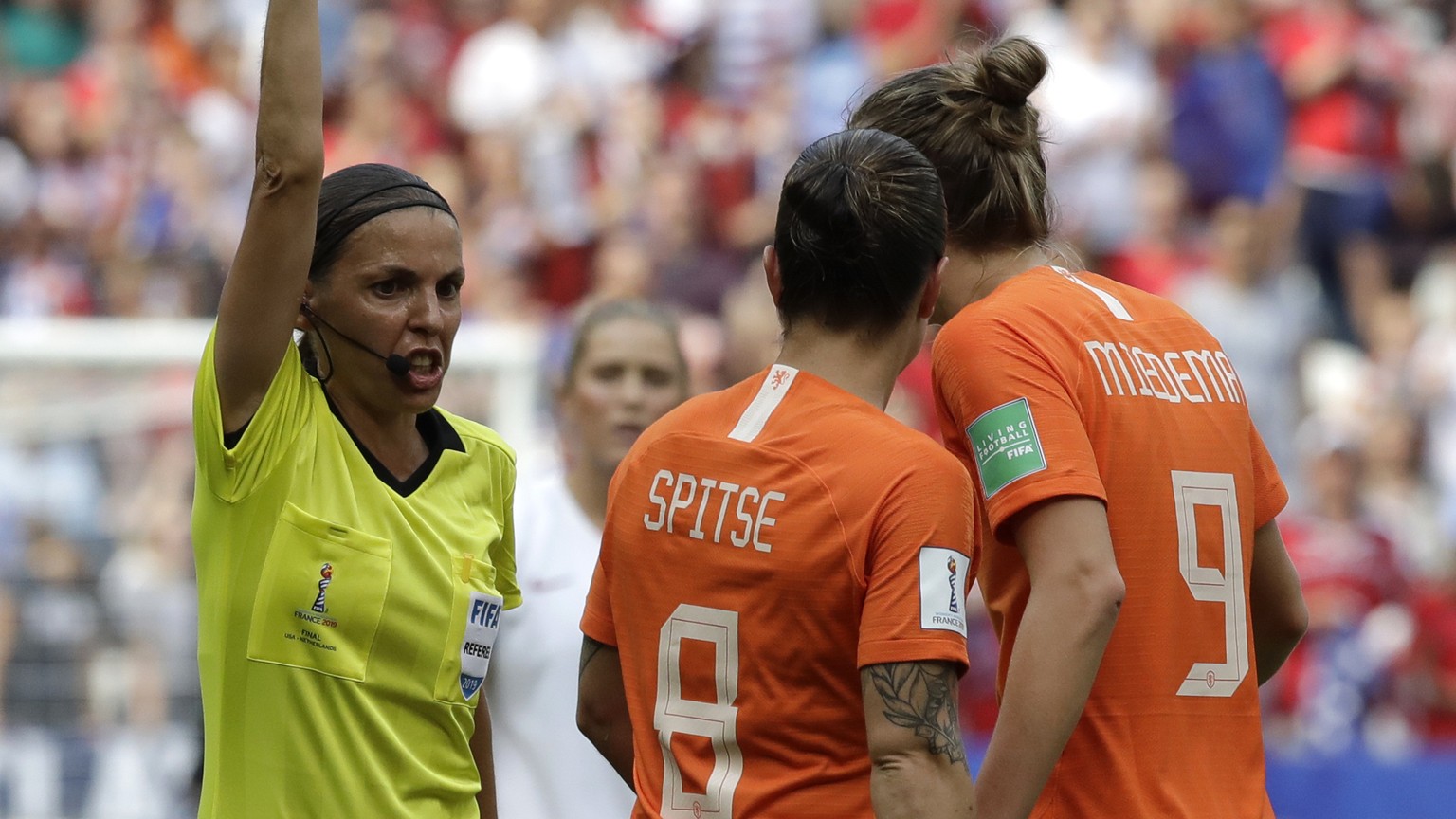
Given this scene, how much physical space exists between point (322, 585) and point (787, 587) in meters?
0.76

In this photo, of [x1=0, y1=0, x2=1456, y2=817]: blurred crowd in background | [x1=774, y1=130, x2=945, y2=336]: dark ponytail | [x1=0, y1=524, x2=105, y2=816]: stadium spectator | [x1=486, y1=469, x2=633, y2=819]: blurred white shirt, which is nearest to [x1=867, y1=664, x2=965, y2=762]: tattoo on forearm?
[x1=774, y1=130, x2=945, y2=336]: dark ponytail

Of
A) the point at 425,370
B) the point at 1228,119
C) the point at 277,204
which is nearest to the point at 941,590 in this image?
the point at 425,370

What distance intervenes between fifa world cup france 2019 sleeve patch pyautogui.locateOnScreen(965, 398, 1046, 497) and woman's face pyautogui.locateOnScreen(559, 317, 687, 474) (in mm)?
1736

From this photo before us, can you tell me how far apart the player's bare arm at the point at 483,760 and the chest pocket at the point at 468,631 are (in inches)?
5.8

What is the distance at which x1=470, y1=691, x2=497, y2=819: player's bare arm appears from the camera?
10.3ft

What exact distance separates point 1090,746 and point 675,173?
8.26m

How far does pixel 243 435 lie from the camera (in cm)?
263

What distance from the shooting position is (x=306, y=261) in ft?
8.58

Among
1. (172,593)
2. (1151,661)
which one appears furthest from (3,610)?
(1151,661)

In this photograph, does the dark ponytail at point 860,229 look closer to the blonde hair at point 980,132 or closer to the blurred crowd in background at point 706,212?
the blonde hair at point 980,132

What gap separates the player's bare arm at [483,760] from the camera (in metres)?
3.14

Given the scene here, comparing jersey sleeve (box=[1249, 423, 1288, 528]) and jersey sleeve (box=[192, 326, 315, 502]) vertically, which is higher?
jersey sleeve (box=[192, 326, 315, 502])

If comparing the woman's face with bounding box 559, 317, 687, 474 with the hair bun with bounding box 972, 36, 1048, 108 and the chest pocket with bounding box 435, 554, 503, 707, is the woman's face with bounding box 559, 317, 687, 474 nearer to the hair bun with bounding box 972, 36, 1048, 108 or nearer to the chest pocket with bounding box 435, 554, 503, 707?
the chest pocket with bounding box 435, 554, 503, 707

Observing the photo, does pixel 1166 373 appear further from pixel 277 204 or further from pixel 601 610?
pixel 277 204
